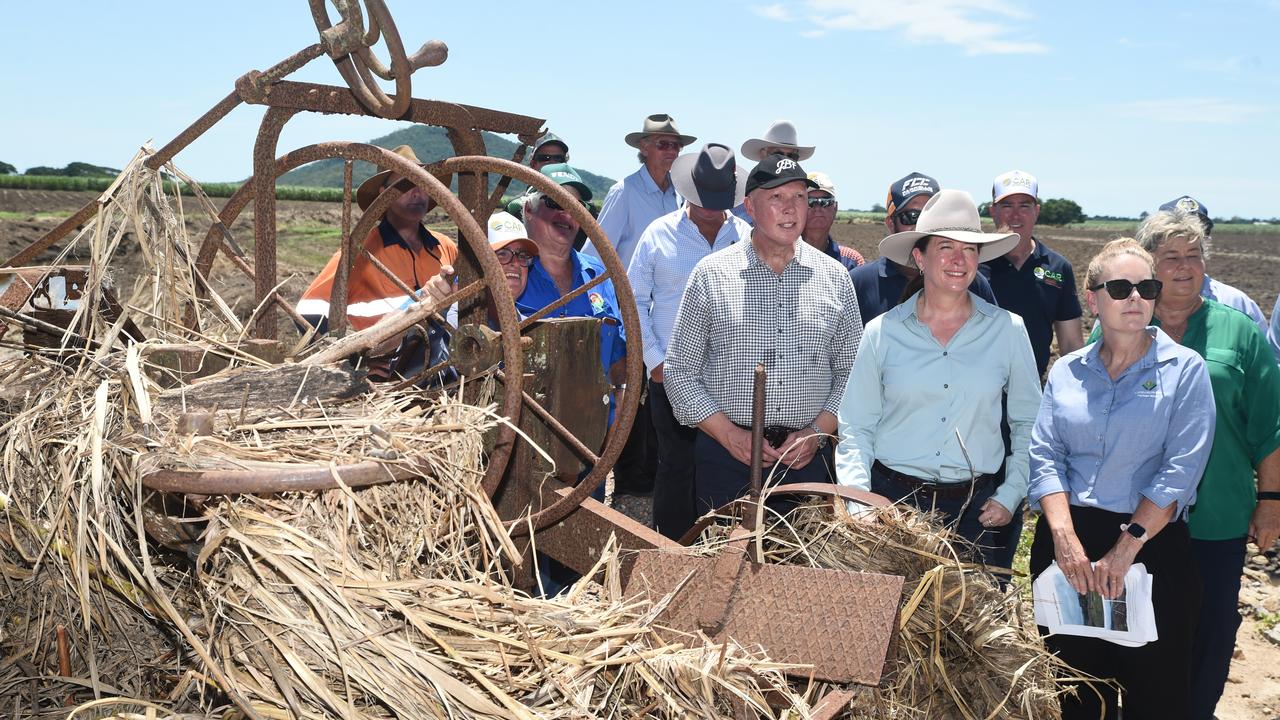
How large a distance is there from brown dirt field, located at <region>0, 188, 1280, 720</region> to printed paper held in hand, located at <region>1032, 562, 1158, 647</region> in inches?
54.0

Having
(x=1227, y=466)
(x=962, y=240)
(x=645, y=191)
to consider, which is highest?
(x=645, y=191)

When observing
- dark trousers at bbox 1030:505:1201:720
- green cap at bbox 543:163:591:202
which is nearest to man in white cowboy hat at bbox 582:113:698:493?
green cap at bbox 543:163:591:202

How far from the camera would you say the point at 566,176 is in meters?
4.92

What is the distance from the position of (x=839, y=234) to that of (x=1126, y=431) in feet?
112

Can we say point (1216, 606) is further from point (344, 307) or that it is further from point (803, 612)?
point (344, 307)

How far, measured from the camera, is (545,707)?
7.12 feet

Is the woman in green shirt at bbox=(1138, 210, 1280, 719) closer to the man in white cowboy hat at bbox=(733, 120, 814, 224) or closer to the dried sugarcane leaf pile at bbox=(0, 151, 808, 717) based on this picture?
the dried sugarcane leaf pile at bbox=(0, 151, 808, 717)

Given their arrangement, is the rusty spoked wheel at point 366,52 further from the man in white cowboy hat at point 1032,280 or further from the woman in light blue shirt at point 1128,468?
the man in white cowboy hat at point 1032,280

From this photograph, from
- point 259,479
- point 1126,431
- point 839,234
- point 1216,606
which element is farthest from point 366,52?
point 839,234

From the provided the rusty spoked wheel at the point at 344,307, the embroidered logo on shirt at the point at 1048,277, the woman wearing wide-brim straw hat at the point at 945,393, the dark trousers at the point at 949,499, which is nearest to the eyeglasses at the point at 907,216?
the embroidered logo on shirt at the point at 1048,277

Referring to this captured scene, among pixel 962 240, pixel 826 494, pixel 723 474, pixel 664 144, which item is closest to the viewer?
pixel 826 494

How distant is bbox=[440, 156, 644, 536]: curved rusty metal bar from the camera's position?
2.92 metres

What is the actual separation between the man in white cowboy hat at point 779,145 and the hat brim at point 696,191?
91cm

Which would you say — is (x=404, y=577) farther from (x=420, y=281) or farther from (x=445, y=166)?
(x=420, y=281)
